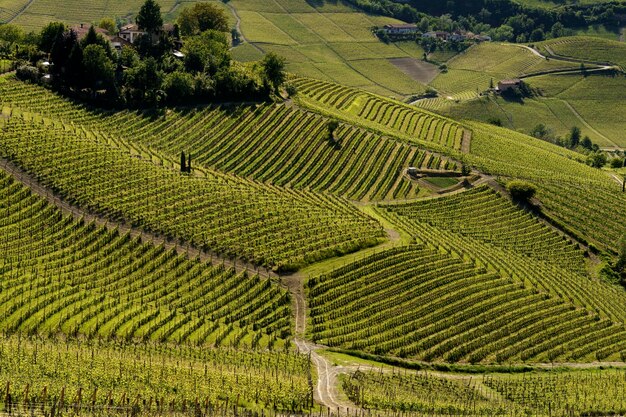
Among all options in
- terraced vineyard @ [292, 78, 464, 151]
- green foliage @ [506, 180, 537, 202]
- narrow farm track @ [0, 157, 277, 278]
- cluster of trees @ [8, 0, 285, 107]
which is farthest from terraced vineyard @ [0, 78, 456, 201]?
narrow farm track @ [0, 157, 277, 278]

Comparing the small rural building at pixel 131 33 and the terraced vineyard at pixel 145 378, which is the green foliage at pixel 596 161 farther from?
the terraced vineyard at pixel 145 378

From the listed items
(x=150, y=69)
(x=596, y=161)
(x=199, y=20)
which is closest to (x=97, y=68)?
(x=150, y=69)

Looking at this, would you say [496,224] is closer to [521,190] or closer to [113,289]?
[521,190]

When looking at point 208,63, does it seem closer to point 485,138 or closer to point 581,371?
point 485,138

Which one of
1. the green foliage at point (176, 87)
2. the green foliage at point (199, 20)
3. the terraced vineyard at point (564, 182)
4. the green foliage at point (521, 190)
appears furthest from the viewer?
the green foliage at point (199, 20)

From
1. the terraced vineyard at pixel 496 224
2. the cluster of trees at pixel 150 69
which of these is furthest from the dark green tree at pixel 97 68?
the terraced vineyard at pixel 496 224

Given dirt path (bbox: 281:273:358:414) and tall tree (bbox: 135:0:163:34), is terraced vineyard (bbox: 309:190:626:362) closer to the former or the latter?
dirt path (bbox: 281:273:358:414)
